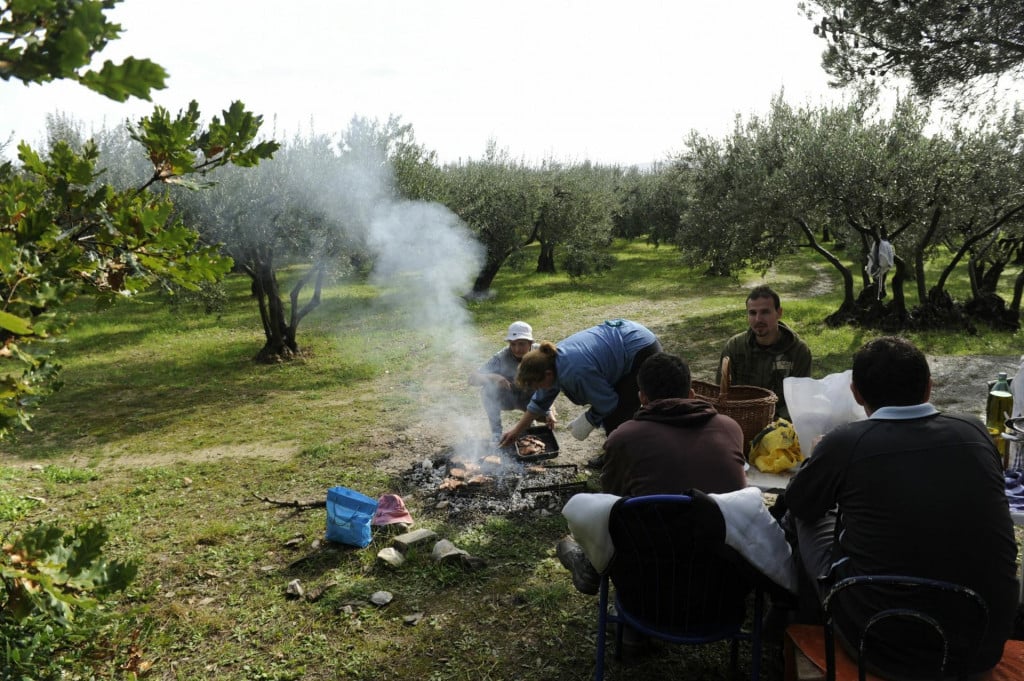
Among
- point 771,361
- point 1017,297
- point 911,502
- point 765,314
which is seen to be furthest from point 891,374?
point 1017,297

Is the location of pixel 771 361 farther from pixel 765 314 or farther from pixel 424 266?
pixel 424 266

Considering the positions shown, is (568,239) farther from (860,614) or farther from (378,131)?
(860,614)

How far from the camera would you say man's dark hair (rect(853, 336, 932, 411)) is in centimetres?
246

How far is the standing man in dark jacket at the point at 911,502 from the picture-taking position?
2238 millimetres

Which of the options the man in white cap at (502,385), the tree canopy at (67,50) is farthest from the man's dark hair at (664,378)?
the man in white cap at (502,385)

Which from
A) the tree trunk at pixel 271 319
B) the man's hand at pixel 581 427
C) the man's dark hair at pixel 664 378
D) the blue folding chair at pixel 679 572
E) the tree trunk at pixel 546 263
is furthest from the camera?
the tree trunk at pixel 546 263

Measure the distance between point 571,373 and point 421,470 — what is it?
196 cm

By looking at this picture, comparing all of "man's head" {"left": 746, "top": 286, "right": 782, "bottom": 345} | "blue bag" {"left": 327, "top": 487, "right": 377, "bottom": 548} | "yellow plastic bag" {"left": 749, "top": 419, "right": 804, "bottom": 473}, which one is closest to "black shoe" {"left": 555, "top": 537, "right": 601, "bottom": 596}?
"yellow plastic bag" {"left": 749, "top": 419, "right": 804, "bottom": 473}

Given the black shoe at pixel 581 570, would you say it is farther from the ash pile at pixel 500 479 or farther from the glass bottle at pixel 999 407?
the glass bottle at pixel 999 407

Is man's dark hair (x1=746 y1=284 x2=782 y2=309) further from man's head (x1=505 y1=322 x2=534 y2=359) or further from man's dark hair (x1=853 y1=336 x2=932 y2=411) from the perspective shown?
man's dark hair (x1=853 y1=336 x2=932 y2=411)

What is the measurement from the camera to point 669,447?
3.01 metres

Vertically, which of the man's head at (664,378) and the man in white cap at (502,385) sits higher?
the man's head at (664,378)

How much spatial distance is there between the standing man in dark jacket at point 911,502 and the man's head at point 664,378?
→ 0.77 m

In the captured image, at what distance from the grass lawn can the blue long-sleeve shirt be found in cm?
92
